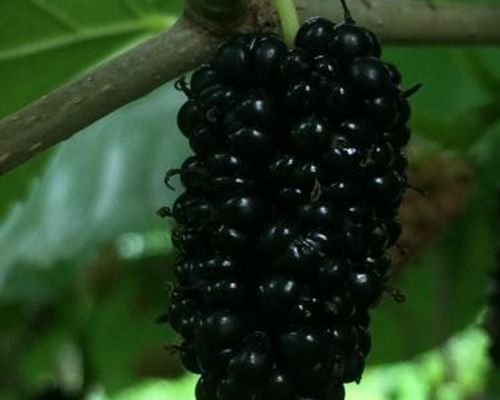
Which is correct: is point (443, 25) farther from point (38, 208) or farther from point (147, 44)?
point (38, 208)

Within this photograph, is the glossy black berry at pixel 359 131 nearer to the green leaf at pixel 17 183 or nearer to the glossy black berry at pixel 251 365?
the glossy black berry at pixel 251 365

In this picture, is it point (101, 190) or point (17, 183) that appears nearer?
point (17, 183)

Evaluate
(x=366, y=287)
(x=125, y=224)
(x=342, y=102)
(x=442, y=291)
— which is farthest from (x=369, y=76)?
(x=442, y=291)

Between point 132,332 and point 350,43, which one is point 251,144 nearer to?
point 350,43

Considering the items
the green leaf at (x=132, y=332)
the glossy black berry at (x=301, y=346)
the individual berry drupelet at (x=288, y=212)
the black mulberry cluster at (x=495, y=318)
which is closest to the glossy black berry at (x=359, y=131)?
the individual berry drupelet at (x=288, y=212)

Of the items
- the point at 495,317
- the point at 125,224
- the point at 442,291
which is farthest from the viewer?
the point at 442,291

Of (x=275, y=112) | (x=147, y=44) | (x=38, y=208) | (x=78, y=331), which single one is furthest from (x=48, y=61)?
(x=78, y=331)

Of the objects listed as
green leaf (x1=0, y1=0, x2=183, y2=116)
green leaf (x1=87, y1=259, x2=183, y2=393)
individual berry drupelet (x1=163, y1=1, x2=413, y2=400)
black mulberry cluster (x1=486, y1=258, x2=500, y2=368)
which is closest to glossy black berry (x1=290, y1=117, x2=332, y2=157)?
individual berry drupelet (x1=163, y1=1, x2=413, y2=400)
